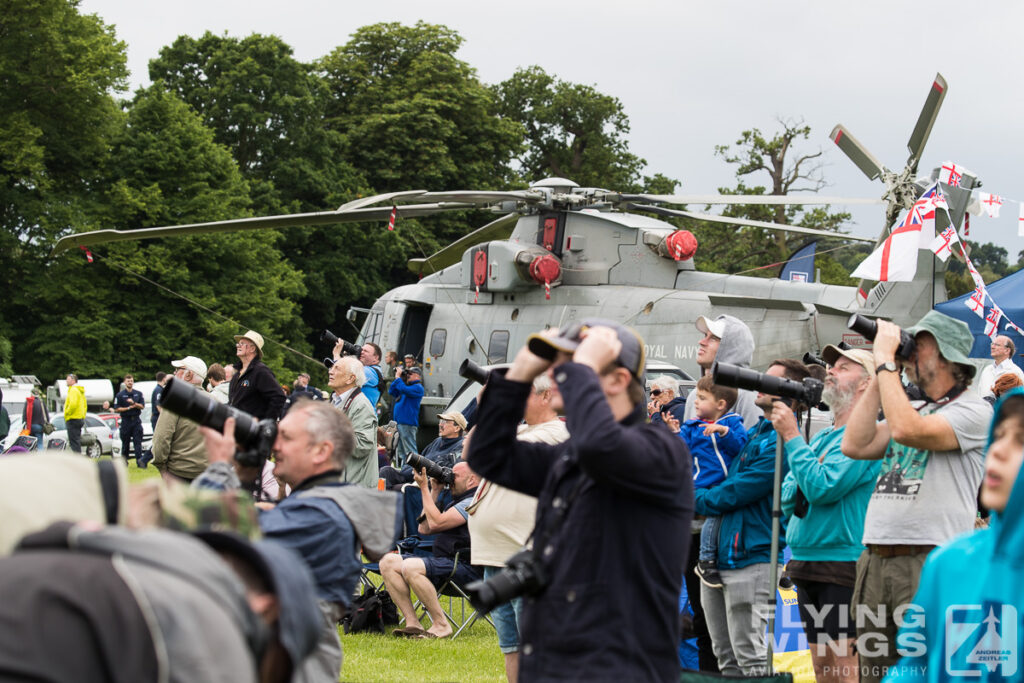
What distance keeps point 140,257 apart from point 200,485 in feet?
106

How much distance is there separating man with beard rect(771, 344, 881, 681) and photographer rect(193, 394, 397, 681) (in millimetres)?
1993

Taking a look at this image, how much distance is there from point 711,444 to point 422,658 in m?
2.89

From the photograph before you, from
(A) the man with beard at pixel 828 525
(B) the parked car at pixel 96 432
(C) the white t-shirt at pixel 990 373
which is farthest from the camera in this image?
(B) the parked car at pixel 96 432

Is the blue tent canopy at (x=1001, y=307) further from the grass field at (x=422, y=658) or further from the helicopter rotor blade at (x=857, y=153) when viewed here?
the grass field at (x=422, y=658)

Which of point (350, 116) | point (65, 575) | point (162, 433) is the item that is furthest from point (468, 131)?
point (65, 575)

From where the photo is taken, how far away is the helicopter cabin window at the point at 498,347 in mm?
16172

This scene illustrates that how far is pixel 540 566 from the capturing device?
3115mm

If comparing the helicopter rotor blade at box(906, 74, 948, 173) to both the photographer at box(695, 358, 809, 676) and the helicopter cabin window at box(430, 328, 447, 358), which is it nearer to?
the helicopter cabin window at box(430, 328, 447, 358)

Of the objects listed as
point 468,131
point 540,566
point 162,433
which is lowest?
point 162,433

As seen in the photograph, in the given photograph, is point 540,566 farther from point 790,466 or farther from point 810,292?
point 810,292

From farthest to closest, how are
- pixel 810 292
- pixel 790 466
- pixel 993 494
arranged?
pixel 810 292 < pixel 790 466 < pixel 993 494

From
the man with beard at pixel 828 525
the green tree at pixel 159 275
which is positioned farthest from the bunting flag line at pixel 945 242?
the green tree at pixel 159 275

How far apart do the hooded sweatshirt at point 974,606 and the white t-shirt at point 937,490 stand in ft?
5.87

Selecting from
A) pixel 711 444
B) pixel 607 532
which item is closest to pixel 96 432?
pixel 711 444
